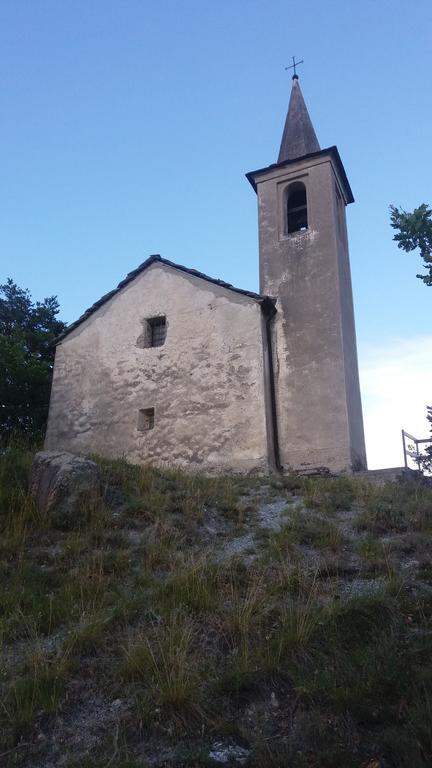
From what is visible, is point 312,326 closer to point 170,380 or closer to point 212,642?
point 170,380

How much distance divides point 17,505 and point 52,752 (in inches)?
168

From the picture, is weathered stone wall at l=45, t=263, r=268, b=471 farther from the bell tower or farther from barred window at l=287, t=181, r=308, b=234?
barred window at l=287, t=181, r=308, b=234

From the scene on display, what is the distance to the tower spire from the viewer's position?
64.4 feet

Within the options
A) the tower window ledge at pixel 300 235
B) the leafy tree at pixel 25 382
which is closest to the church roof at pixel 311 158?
the tower window ledge at pixel 300 235

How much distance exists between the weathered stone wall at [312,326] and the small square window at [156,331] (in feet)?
Answer: 9.93

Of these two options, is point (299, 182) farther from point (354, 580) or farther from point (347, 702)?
point (347, 702)

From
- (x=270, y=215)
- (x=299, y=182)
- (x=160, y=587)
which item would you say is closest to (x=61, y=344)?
(x=270, y=215)

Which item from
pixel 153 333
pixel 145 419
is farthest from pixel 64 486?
pixel 153 333

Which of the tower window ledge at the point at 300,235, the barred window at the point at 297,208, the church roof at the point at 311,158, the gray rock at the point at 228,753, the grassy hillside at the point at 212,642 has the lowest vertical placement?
the gray rock at the point at 228,753

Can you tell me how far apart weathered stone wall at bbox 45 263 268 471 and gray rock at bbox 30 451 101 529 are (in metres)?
6.09

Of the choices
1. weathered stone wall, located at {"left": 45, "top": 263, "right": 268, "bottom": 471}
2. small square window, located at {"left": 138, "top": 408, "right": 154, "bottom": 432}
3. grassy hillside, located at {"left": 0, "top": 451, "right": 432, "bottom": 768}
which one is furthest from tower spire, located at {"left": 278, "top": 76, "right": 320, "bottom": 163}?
grassy hillside, located at {"left": 0, "top": 451, "right": 432, "bottom": 768}

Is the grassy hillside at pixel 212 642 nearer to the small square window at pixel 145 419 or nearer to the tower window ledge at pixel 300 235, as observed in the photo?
the small square window at pixel 145 419

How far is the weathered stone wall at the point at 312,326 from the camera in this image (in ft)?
48.3

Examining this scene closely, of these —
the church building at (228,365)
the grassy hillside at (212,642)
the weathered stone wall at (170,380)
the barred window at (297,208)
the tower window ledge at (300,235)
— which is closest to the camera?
the grassy hillside at (212,642)
